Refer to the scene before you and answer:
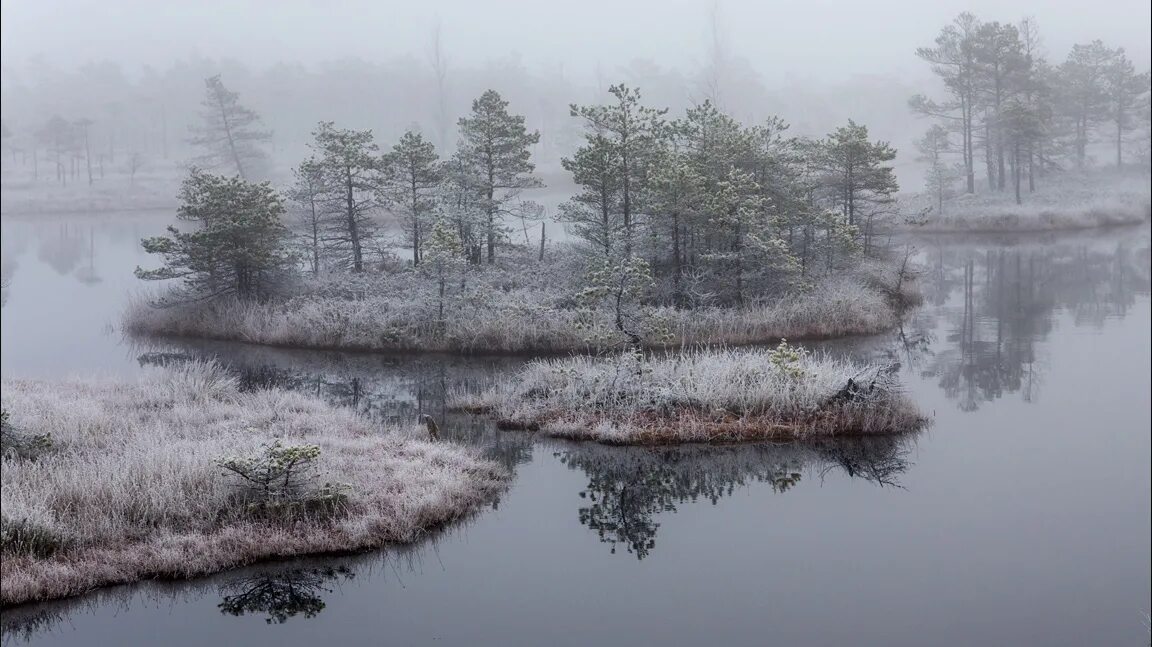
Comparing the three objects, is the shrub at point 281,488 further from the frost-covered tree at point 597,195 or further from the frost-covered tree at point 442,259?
the frost-covered tree at point 597,195

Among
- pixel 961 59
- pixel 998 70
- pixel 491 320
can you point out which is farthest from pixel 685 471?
pixel 961 59

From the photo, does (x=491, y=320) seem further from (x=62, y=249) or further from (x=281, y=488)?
(x=62, y=249)

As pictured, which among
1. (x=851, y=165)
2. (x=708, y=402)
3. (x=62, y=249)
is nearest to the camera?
(x=708, y=402)

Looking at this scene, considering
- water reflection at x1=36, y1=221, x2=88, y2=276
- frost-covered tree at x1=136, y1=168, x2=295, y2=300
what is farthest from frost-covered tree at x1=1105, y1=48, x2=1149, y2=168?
water reflection at x1=36, y1=221, x2=88, y2=276

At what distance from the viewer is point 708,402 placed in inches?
602

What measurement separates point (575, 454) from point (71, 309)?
83.8 feet

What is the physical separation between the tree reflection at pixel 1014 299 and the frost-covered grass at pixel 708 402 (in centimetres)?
244

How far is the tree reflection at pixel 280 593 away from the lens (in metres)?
8.52

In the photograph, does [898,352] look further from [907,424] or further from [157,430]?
[157,430]

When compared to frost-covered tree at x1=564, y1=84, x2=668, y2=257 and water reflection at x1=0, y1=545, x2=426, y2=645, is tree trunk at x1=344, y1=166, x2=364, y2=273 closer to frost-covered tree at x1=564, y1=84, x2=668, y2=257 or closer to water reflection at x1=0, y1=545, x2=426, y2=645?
frost-covered tree at x1=564, y1=84, x2=668, y2=257

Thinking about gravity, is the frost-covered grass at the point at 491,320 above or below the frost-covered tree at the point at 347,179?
below

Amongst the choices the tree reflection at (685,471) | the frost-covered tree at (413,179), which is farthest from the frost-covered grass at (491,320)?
the tree reflection at (685,471)

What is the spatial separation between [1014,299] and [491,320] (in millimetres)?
16348

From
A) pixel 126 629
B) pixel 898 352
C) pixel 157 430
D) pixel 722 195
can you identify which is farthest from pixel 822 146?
pixel 126 629
